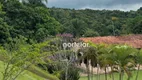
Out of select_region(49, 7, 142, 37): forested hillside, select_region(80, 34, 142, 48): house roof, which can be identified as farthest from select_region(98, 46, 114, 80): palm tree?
select_region(49, 7, 142, 37): forested hillside

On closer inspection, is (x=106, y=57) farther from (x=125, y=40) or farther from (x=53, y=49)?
(x=125, y=40)

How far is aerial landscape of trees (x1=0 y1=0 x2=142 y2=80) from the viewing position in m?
9.23

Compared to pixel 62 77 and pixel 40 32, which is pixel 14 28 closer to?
pixel 40 32

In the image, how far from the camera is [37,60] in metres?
8.95

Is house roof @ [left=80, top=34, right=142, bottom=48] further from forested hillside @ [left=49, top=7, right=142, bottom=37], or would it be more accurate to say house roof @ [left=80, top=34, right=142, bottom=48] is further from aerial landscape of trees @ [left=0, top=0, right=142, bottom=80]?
forested hillside @ [left=49, top=7, right=142, bottom=37]

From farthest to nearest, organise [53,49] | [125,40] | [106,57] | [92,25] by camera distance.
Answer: [92,25], [125,40], [106,57], [53,49]

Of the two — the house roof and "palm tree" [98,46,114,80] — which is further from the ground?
"palm tree" [98,46,114,80]

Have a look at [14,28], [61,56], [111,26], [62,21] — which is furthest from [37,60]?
[111,26]

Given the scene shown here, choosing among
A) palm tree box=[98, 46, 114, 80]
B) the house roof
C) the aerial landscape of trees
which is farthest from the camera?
the house roof

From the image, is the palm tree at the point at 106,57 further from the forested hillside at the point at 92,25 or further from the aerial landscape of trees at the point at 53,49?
the forested hillside at the point at 92,25

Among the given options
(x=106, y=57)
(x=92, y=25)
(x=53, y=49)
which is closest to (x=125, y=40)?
(x=106, y=57)

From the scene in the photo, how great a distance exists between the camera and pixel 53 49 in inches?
1059

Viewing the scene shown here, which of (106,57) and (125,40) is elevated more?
(106,57)

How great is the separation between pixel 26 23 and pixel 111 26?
34.0 meters
